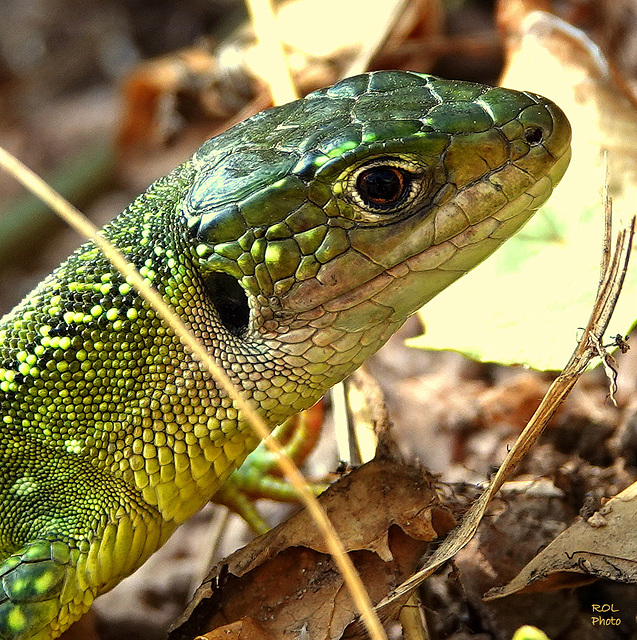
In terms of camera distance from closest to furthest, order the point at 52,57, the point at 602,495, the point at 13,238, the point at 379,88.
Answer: the point at 379,88 → the point at 602,495 → the point at 13,238 → the point at 52,57

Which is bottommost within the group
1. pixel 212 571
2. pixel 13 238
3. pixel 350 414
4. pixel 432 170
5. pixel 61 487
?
pixel 212 571

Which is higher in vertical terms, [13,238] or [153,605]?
[13,238]

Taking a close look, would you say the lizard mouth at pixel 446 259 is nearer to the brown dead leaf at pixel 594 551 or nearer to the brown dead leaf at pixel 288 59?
the brown dead leaf at pixel 594 551

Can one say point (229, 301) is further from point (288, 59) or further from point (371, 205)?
point (288, 59)

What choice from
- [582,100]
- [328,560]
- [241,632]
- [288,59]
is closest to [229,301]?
[328,560]

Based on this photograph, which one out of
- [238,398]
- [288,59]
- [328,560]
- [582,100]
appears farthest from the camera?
[288,59]

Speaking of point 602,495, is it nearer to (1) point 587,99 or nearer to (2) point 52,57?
(1) point 587,99

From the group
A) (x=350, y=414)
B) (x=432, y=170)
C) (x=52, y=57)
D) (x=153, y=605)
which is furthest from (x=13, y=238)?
(x=432, y=170)

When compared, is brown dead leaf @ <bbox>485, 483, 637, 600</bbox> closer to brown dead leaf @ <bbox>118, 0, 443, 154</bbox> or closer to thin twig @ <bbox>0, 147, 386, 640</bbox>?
thin twig @ <bbox>0, 147, 386, 640</bbox>
